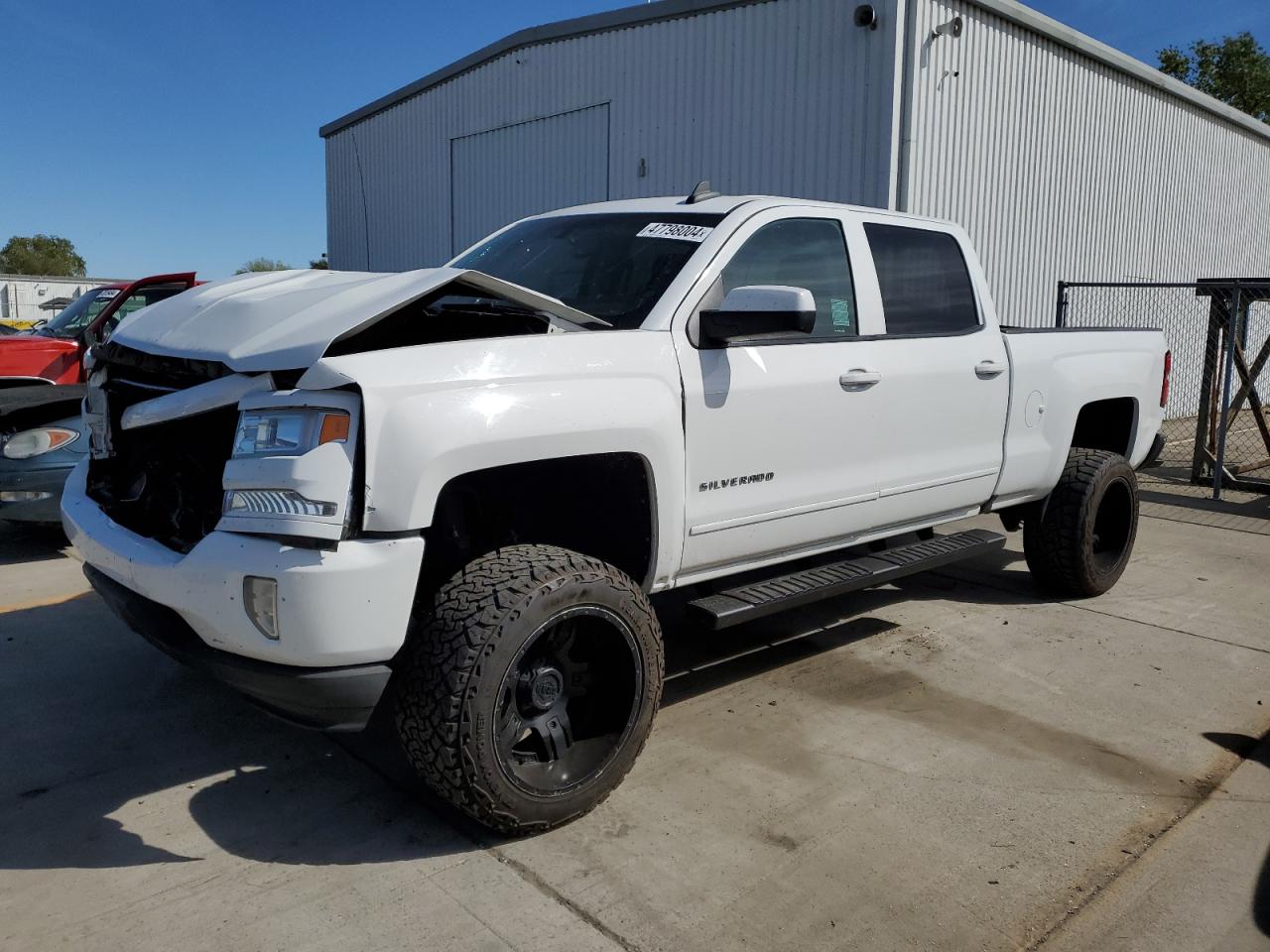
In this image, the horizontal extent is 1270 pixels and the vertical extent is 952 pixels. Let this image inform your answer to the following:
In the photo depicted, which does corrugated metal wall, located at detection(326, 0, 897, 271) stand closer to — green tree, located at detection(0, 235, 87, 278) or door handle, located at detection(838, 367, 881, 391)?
door handle, located at detection(838, 367, 881, 391)

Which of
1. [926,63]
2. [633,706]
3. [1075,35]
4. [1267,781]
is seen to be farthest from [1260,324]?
[633,706]

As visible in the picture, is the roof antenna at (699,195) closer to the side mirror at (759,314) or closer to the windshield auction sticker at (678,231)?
the windshield auction sticker at (678,231)

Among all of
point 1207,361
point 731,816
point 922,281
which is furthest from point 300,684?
point 1207,361

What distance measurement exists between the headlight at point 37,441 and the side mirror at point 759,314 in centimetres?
475

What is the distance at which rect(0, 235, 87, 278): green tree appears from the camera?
6875 centimetres

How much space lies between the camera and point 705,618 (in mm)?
3652

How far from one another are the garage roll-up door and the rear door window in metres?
8.79

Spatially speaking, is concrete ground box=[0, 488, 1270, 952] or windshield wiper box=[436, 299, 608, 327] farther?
windshield wiper box=[436, 299, 608, 327]

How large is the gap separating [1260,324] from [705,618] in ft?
60.6

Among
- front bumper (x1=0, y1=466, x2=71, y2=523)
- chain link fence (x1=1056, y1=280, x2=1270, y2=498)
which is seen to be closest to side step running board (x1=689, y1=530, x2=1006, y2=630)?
front bumper (x1=0, y1=466, x2=71, y2=523)

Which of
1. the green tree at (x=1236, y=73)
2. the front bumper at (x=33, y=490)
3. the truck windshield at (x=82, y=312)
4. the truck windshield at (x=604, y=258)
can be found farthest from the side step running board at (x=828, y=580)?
the green tree at (x=1236, y=73)

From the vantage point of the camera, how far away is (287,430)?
2.79 m

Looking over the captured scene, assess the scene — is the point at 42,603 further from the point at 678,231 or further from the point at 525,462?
the point at 678,231

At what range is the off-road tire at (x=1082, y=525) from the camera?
5.63m
